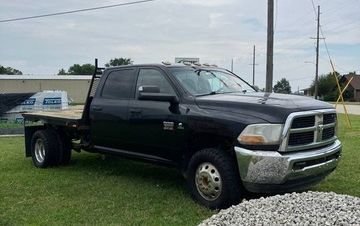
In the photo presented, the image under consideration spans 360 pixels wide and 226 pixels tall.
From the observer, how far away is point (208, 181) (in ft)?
20.1

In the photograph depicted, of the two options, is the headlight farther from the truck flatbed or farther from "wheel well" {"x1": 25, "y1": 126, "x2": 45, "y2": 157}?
"wheel well" {"x1": 25, "y1": 126, "x2": 45, "y2": 157}

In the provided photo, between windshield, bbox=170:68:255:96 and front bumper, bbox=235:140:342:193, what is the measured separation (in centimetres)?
144

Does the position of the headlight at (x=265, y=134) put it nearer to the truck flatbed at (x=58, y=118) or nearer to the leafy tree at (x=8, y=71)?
the truck flatbed at (x=58, y=118)

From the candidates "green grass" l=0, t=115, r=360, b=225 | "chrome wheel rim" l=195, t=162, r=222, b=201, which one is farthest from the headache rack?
"chrome wheel rim" l=195, t=162, r=222, b=201

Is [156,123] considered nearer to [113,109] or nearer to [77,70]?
[113,109]

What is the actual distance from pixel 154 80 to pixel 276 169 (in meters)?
2.50

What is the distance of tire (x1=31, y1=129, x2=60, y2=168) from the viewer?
9203mm

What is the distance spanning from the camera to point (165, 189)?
7.34 m

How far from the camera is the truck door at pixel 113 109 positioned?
751cm

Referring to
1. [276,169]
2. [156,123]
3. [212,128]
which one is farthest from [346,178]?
[156,123]

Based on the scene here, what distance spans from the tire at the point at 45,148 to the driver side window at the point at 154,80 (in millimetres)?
2663

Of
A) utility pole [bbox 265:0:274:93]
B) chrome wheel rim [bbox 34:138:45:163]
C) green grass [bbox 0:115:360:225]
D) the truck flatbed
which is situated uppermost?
utility pole [bbox 265:0:274:93]

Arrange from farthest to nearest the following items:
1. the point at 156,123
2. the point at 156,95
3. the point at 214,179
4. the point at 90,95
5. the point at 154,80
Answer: the point at 90,95, the point at 154,80, the point at 156,123, the point at 156,95, the point at 214,179

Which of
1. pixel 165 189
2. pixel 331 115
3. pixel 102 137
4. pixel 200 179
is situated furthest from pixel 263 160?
pixel 102 137
